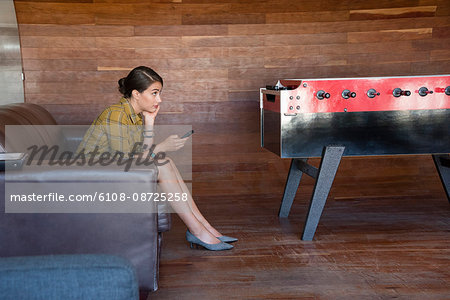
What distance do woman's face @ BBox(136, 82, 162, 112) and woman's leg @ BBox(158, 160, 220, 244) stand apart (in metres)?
0.39

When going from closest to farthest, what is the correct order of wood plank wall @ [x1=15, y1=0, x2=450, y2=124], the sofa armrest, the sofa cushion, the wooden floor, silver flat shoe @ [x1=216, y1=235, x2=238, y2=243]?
the sofa cushion, the sofa armrest, the wooden floor, silver flat shoe @ [x1=216, y1=235, x2=238, y2=243], wood plank wall @ [x1=15, y1=0, x2=450, y2=124]

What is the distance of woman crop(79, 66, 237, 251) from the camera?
2.52 m

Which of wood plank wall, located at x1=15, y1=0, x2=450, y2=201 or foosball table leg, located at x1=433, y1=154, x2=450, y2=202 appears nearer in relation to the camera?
foosball table leg, located at x1=433, y1=154, x2=450, y2=202

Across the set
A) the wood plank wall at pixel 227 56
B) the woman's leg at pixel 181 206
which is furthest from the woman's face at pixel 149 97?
the wood plank wall at pixel 227 56

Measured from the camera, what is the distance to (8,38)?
11.8ft

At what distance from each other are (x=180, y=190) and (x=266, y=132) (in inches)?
34.1

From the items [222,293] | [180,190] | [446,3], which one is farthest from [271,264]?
[446,3]

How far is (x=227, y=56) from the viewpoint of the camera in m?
4.00

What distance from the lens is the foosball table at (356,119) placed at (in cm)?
276

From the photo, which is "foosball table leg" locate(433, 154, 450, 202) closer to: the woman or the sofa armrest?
the woman

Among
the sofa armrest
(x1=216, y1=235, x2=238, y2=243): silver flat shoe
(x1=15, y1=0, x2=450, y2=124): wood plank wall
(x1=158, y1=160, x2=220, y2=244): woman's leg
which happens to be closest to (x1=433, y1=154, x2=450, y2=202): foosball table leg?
(x1=15, y1=0, x2=450, y2=124): wood plank wall

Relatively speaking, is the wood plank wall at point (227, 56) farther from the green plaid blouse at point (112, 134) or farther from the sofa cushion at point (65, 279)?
the sofa cushion at point (65, 279)

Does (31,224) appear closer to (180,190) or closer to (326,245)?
(180,190)

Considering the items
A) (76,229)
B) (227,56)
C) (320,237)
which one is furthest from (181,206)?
(227,56)
